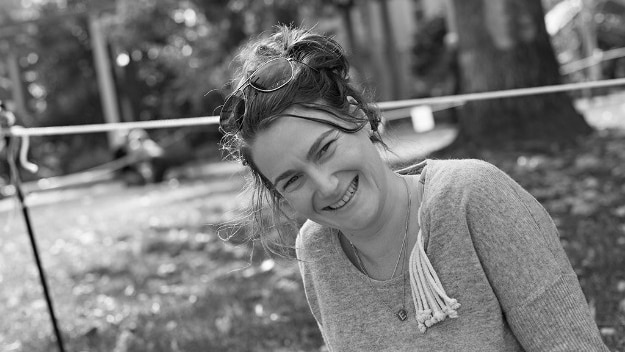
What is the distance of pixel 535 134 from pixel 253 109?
6892 mm

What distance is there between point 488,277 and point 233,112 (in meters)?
0.66

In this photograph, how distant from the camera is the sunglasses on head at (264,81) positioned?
6.09 ft

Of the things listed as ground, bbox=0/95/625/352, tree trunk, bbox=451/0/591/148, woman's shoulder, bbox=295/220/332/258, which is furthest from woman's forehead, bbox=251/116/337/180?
tree trunk, bbox=451/0/591/148

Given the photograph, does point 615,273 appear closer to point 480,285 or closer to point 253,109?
point 480,285

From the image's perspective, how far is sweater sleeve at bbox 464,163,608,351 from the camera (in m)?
1.76

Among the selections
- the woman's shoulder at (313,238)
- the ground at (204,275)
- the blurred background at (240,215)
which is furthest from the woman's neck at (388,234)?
the ground at (204,275)

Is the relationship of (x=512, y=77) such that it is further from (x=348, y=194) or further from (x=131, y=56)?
(x=131, y=56)

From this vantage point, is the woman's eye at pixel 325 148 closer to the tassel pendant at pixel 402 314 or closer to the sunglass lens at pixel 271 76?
the sunglass lens at pixel 271 76

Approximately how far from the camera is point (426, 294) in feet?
6.15

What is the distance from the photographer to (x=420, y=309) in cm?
189

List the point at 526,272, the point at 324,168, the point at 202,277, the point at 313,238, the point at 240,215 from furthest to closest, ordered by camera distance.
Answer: the point at 202,277 < the point at 240,215 < the point at 313,238 < the point at 324,168 < the point at 526,272

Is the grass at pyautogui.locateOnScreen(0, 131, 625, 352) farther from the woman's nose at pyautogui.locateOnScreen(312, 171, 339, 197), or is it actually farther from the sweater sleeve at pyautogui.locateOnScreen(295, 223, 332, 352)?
the woman's nose at pyautogui.locateOnScreen(312, 171, 339, 197)

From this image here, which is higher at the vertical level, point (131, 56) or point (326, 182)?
point (326, 182)

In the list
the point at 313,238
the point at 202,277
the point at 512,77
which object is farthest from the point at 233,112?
the point at 512,77
